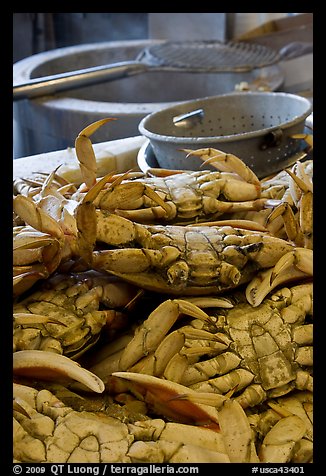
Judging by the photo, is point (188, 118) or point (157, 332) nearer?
point (157, 332)

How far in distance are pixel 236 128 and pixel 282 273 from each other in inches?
37.5

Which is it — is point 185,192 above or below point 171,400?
above

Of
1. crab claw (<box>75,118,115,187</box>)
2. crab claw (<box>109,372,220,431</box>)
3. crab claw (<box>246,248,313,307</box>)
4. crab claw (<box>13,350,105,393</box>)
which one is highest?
crab claw (<box>75,118,115,187</box>)

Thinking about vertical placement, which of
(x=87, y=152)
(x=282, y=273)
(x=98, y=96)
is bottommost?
(x=98, y=96)

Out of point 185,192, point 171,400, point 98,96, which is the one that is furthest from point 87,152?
point 98,96

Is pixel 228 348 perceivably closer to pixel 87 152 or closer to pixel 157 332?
pixel 157 332

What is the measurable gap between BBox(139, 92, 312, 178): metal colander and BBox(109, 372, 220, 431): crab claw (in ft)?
2.66

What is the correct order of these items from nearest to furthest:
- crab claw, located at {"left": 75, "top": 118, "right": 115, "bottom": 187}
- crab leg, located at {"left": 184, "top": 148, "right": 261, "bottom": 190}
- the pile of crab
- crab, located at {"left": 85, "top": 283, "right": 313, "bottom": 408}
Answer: the pile of crab < crab, located at {"left": 85, "top": 283, "right": 313, "bottom": 408} < crab claw, located at {"left": 75, "top": 118, "right": 115, "bottom": 187} < crab leg, located at {"left": 184, "top": 148, "right": 261, "bottom": 190}

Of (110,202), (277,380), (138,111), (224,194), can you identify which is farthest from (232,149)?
(138,111)

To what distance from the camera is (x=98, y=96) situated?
3473 millimetres

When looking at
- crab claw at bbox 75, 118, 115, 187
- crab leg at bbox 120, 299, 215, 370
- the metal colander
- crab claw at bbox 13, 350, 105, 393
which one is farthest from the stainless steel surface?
crab claw at bbox 13, 350, 105, 393

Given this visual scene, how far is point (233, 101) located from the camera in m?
2.07

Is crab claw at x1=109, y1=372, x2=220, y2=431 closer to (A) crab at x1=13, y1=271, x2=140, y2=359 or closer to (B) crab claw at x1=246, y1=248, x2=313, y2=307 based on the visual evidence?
(A) crab at x1=13, y1=271, x2=140, y2=359

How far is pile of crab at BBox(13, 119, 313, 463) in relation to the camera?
1028mm
